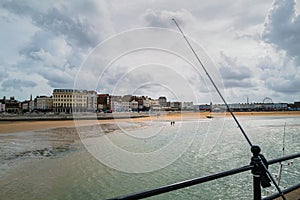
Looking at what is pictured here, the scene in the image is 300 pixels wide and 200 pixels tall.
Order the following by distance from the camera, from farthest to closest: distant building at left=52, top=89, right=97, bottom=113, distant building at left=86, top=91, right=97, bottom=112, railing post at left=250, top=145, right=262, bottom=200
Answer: distant building at left=52, top=89, right=97, bottom=113 < distant building at left=86, top=91, right=97, bottom=112 < railing post at left=250, top=145, right=262, bottom=200

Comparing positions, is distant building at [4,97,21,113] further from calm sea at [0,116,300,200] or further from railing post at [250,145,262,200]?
railing post at [250,145,262,200]

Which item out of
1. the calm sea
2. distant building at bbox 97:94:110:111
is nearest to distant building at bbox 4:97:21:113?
distant building at bbox 97:94:110:111

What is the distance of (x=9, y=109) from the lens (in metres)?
117

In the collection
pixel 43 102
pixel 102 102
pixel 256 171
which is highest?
pixel 43 102

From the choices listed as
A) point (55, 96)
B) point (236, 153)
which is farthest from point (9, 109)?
point (236, 153)

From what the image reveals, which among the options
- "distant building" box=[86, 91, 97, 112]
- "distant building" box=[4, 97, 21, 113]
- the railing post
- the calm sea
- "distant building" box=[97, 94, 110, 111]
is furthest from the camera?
"distant building" box=[4, 97, 21, 113]

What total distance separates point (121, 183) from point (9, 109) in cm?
12916

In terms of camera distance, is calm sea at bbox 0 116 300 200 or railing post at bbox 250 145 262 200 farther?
calm sea at bbox 0 116 300 200

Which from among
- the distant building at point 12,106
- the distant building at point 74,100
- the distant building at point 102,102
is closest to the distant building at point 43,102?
the distant building at point 12,106

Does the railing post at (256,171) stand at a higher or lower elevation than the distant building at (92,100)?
lower

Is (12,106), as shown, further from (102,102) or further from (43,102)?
(102,102)

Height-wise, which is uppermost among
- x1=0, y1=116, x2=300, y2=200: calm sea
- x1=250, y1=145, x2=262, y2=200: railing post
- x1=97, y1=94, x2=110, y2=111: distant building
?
x1=97, y1=94, x2=110, y2=111: distant building

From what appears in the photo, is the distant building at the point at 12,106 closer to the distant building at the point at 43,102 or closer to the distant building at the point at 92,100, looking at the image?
the distant building at the point at 43,102

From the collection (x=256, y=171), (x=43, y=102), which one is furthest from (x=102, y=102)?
(x=256, y=171)
